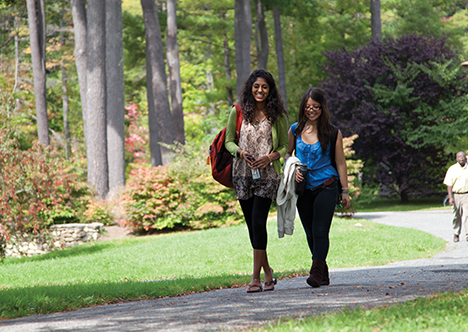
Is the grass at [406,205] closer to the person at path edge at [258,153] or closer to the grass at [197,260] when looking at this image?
the grass at [197,260]

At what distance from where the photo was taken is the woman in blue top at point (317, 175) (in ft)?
18.1

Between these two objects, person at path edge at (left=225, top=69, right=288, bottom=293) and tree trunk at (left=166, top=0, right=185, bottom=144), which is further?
tree trunk at (left=166, top=0, right=185, bottom=144)

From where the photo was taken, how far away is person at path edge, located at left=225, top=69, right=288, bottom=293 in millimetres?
5293

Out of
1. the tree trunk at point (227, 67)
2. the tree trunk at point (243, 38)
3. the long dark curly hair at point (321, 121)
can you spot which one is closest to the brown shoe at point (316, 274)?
the long dark curly hair at point (321, 121)

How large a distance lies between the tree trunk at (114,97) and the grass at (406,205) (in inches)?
427

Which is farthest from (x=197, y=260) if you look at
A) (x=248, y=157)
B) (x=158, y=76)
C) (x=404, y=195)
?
(x=404, y=195)

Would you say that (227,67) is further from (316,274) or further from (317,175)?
(316,274)

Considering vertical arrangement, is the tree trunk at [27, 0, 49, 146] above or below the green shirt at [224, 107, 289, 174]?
above

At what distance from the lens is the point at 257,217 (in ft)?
17.4

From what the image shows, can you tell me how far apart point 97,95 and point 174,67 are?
713 cm

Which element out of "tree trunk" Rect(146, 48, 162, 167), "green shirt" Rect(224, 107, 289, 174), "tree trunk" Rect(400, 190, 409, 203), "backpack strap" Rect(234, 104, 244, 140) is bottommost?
"tree trunk" Rect(400, 190, 409, 203)

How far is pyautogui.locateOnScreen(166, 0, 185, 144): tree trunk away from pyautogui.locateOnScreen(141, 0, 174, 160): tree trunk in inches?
85.6

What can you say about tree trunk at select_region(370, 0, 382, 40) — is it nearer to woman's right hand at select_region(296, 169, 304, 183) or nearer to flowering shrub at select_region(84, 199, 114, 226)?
flowering shrub at select_region(84, 199, 114, 226)

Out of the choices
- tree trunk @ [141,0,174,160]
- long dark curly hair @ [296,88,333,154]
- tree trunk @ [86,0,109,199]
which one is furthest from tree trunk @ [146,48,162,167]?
long dark curly hair @ [296,88,333,154]
